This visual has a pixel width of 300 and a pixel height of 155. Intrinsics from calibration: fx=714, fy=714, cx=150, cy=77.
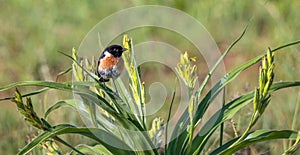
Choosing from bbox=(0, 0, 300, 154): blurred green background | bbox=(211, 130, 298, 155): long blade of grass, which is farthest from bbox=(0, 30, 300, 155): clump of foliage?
bbox=(0, 0, 300, 154): blurred green background

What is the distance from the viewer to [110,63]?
2242mm

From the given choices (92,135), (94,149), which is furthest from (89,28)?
(92,135)

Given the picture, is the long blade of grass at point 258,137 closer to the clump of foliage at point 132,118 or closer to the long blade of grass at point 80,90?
the clump of foliage at point 132,118

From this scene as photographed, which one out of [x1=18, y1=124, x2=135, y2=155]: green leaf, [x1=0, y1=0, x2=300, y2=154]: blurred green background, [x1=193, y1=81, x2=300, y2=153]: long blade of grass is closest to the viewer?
[x1=18, y1=124, x2=135, y2=155]: green leaf

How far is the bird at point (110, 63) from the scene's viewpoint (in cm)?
224

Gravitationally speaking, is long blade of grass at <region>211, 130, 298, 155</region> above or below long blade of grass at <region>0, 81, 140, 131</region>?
below

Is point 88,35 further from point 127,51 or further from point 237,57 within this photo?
point 127,51


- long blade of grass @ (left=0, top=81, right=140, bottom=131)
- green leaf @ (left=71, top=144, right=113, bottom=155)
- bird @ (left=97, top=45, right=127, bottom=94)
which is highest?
bird @ (left=97, top=45, right=127, bottom=94)

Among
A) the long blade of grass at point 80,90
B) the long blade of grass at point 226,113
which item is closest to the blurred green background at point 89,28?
the long blade of grass at point 226,113

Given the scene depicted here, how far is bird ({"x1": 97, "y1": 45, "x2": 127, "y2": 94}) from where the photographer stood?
2.24 meters

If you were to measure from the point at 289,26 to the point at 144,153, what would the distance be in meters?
3.31

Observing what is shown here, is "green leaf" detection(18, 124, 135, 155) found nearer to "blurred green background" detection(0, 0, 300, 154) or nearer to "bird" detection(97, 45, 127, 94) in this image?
"bird" detection(97, 45, 127, 94)

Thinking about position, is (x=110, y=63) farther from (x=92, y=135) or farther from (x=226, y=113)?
(x=226, y=113)

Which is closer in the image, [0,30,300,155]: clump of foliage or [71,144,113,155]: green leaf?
[0,30,300,155]: clump of foliage
